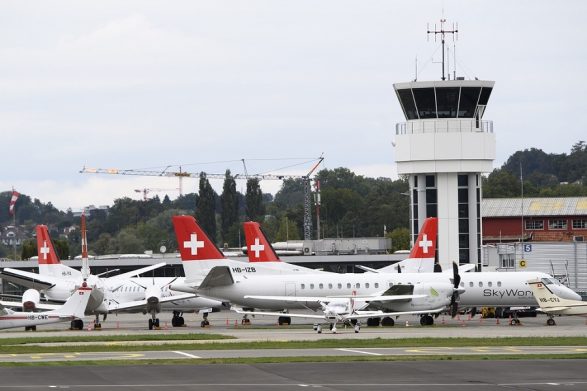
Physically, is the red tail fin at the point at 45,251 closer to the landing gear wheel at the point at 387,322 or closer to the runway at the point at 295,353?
the landing gear wheel at the point at 387,322

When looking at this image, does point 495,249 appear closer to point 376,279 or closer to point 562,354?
point 376,279

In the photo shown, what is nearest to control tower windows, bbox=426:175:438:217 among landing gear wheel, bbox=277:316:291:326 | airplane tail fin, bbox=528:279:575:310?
landing gear wheel, bbox=277:316:291:326

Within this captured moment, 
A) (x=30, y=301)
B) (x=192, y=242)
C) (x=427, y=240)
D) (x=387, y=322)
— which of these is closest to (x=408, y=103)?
(x=427, y=240)

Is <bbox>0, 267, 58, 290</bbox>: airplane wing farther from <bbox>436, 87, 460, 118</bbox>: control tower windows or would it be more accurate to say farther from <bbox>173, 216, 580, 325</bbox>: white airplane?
<bbox>436, 87, 460, 118</bbox>: control tower windows

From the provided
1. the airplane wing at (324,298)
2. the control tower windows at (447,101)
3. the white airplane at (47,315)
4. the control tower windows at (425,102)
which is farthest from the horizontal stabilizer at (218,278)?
the control tower windows at (447,101)

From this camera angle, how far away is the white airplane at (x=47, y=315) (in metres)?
60.8

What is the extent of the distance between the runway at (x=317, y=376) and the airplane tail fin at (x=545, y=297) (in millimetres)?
25734

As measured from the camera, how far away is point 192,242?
7269 cm

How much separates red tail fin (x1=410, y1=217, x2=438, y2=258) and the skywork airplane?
1083 cm

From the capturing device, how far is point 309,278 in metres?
72.9

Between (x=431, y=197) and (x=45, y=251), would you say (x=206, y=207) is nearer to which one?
(x=45, y=251)

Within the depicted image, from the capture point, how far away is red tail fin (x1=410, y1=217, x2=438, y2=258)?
275ft

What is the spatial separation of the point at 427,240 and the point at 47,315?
31099 mm

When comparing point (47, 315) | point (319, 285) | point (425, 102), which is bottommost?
point (47, 315)
